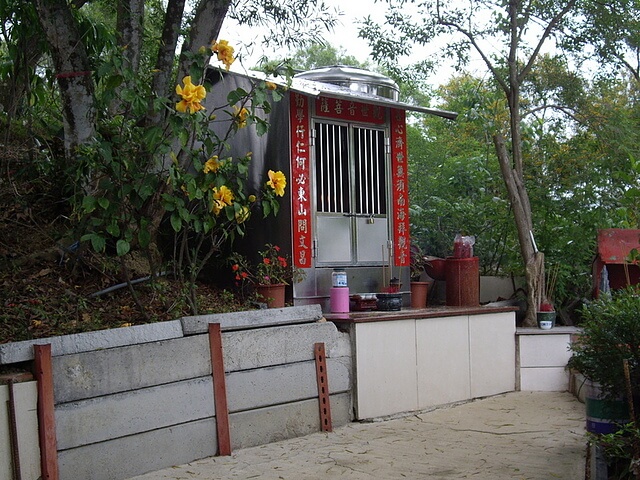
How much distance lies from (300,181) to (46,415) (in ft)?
11.6

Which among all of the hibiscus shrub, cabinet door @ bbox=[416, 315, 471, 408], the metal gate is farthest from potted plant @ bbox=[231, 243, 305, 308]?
cabinet door @ bbox=[416, 315, 471, 408]

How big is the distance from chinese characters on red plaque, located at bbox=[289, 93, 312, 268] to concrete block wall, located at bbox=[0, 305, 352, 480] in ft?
3.08

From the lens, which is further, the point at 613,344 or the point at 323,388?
the point at 323,388

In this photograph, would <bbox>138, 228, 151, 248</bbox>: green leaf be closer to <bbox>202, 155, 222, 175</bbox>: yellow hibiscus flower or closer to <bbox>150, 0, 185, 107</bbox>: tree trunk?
<bbox>202, 155, 222, 175</bbox>: yellow hibiscus flower

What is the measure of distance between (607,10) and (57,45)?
628 cm

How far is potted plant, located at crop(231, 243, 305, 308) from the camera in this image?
6.90m

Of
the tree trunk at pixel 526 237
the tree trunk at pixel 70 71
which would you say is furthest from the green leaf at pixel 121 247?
the tree trunk at pixel 526 237

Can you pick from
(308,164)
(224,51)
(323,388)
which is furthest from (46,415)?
(308,164)

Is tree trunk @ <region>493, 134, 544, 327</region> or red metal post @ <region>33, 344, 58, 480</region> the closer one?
red metal post @ <region>33, 344, 58, 480</region>

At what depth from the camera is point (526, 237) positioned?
29.0 feet

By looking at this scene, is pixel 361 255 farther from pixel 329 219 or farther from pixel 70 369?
pixel 70 369

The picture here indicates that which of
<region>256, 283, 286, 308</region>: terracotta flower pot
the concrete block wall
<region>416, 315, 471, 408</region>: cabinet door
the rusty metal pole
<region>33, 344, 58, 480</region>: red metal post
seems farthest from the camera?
<region>416, 315, 471, 408</region>: cabinet door

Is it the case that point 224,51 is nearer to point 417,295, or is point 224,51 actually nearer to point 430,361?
point 430,361

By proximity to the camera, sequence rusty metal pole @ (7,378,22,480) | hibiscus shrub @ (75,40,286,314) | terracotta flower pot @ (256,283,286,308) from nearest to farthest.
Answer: rusty metal pole @ (7,378,22,480)
hibiscus shrub @ (75,40,286,314)
terracotta flower pot @ (256,283,286,308)
